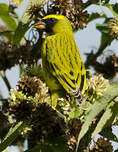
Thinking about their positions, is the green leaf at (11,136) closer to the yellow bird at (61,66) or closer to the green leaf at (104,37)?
the yellow bird at (61,66)

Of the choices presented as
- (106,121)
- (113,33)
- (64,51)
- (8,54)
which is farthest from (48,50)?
(106,121)

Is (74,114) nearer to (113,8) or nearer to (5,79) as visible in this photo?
(5,79)

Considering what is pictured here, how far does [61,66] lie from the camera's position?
326cm

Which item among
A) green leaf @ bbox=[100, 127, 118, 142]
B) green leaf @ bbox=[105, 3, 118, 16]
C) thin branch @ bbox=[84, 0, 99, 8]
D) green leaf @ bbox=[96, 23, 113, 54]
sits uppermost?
thin branch @ bbox=[84, 0, 99, 8]

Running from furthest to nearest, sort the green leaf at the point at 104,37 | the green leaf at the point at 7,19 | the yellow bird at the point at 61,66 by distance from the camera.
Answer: the green leaf at the point at 7,19, the green leaf at the point at 104,37, the yellow bird at the point at 61,66

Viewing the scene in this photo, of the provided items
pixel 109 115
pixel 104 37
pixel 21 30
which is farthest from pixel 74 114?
pixel 104 37

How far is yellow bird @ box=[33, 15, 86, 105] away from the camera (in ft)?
9.64

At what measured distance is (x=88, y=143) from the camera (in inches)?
83.2

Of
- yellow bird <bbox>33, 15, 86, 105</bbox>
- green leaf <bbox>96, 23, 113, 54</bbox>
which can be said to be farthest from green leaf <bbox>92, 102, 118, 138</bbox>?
green leaf <bbox>96, 23, 113, 54</bbox>

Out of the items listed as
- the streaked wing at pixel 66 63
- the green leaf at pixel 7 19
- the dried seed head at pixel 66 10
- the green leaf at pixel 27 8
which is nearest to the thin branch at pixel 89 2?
the dried seed head at pixel 66 10

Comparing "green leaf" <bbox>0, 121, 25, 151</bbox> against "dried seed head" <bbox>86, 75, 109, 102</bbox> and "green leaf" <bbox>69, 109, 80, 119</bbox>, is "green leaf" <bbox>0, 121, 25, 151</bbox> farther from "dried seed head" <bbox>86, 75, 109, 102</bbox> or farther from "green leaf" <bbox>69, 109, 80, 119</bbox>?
"dried seed head" <bbox>86, 75, 109, 102</bbox>

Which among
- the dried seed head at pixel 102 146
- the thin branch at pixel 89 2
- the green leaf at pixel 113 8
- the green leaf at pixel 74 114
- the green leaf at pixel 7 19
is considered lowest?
the dried seed head at pixel 102 146

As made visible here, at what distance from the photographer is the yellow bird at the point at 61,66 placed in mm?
2938

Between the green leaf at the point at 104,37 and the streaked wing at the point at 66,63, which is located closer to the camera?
the streaked wing at the point at 66,63
